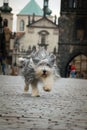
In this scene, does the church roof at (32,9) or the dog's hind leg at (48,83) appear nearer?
the dog's hind leg at (48,83)

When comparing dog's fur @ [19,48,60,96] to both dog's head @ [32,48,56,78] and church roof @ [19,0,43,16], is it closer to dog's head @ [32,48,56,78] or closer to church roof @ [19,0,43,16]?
dog's head @ [32,48,56,78]

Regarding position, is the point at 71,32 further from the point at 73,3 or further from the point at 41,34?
the point at 41,34

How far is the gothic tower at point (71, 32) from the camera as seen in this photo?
208 ft

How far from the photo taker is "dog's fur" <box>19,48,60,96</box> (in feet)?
37.5

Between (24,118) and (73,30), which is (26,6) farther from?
(24,118)

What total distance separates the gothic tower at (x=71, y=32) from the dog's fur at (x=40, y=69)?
50.6m

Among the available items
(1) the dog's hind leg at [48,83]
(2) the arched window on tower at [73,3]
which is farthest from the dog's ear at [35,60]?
(2) the arched window on tower at [73,3]

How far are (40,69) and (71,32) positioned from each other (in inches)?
2094

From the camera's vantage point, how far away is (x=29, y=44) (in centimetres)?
10594

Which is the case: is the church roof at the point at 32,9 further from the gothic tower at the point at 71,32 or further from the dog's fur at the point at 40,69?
the dog's fur at the point at 40,69

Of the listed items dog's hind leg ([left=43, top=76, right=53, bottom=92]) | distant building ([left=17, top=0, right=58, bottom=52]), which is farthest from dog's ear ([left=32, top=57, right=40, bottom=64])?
distant building ([left=17, top=0, right=58, bottom=52])

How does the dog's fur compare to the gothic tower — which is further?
the gothic tower

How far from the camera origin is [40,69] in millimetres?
11375

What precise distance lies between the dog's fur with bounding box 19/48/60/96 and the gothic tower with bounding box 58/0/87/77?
50.6 metres
